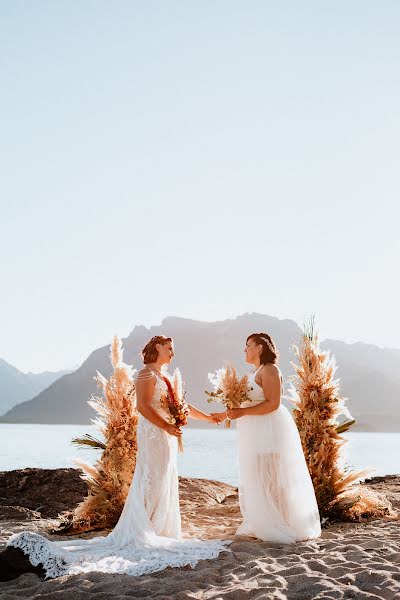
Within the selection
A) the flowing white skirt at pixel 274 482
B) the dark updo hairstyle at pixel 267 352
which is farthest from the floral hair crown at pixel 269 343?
the flowing white skirt at pixel 274 482

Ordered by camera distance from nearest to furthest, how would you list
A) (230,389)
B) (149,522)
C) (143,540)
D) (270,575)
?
(270,575), (143,540), (149,522), (230,389)

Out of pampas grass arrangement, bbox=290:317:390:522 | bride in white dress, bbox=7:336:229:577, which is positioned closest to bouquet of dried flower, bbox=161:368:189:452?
bride in white dress, bbox=7:336:229:577

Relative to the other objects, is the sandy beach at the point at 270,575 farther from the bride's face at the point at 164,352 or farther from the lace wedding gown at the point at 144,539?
the bride's face at the point at 164,352

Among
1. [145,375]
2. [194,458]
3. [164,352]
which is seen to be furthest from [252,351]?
[194,458]

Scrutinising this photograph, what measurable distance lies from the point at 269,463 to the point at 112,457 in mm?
2632

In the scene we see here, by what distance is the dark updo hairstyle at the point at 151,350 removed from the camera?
7969 millimetres

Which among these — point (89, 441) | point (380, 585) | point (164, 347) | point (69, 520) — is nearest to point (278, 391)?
point (164, 347)

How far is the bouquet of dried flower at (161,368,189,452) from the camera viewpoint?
7844mm

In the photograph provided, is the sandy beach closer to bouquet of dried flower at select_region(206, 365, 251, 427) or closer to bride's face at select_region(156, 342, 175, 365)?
bouquet of dried flower at select_region(206, 365, 251, 427)

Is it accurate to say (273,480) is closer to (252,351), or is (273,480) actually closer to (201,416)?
(201,416)

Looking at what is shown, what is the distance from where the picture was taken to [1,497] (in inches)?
491

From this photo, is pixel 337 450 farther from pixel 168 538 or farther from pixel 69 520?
pixel 69 520

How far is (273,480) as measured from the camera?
7.99 metres

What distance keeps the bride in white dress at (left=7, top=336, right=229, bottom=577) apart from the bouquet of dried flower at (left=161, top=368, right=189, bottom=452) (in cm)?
7
